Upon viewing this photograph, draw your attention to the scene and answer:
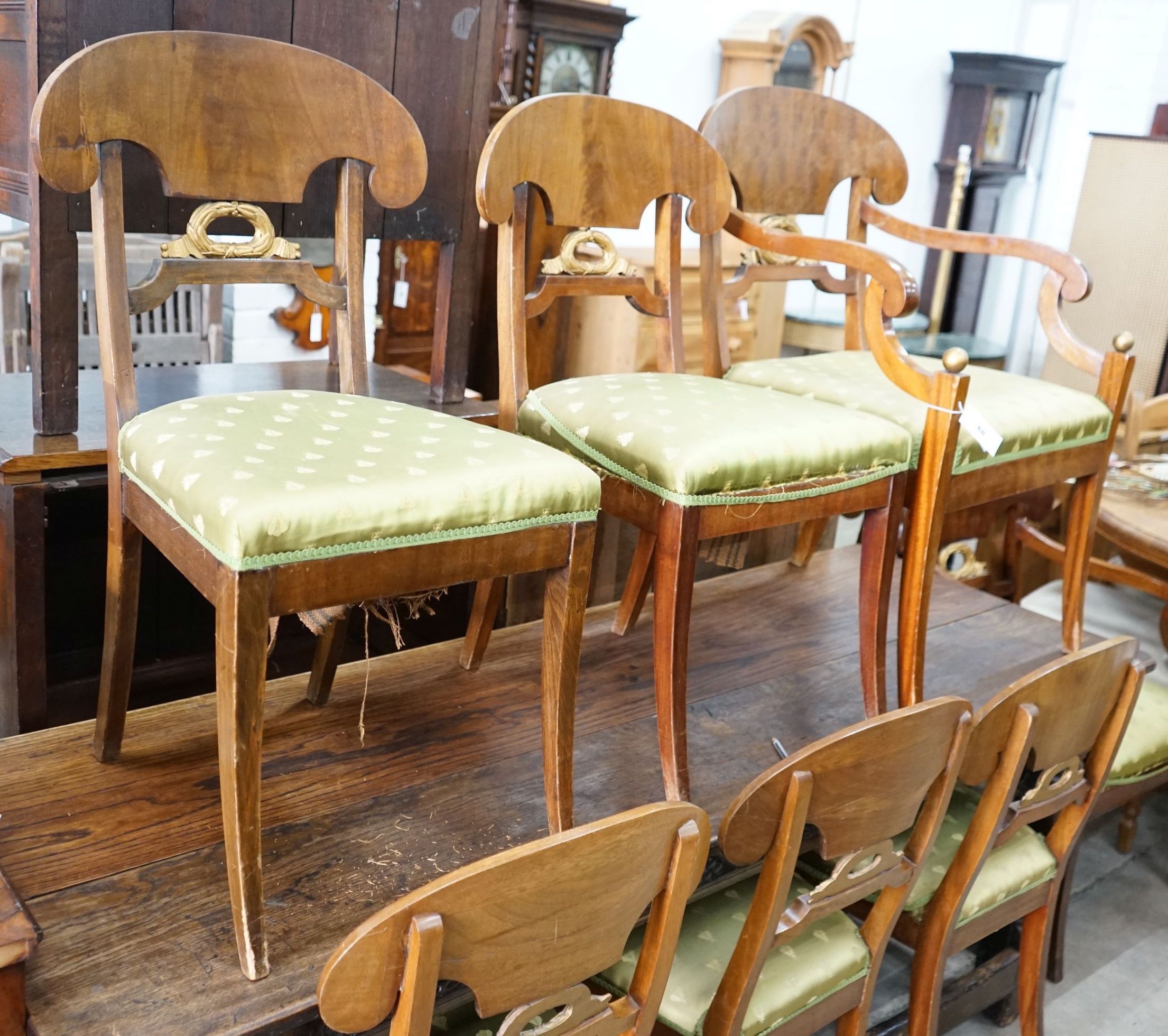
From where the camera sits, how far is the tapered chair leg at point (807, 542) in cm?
226

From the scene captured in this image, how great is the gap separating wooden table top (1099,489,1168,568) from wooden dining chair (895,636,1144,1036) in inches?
22.1

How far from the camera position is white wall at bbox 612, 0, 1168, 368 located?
3984 mm

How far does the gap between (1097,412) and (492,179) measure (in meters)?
1.03

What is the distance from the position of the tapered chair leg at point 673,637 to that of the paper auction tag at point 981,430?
0.41 m

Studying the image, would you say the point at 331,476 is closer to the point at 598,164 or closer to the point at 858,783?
the point at 858,783

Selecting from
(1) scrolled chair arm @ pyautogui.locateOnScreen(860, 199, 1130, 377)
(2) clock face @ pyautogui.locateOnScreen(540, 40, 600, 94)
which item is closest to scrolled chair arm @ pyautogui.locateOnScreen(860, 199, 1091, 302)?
(1) scrolled chair arm @ pyautogui.locateOnScreen(860, 199, 1130, 377)

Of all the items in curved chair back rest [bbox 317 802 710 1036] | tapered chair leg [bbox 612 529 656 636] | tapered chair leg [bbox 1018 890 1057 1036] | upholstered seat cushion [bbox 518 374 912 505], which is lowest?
tapered chair leg [bbox 1018 890 1057 1036]

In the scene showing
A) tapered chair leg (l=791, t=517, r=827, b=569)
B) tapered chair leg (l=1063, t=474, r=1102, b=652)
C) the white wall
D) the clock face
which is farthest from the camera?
the white wall

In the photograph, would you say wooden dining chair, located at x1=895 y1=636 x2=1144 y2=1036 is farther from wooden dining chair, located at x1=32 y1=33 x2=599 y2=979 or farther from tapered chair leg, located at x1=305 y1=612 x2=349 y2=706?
tapered chair leg, located at x1=305 y1=612 x2=349 y2=706

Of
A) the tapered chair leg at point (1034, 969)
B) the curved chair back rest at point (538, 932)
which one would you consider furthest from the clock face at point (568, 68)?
the curved chair back rest at point (538, 932)

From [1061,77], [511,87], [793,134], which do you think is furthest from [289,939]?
[1061,77]

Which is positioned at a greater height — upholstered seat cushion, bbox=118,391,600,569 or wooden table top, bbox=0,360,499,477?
upholstered seat cushion, bbox=118,391,600,569

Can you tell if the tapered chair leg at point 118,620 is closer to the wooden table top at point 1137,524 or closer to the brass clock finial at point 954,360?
the brass clock finial at point 954,360

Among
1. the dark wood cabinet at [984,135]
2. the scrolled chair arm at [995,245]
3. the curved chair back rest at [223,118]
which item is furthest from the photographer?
the dark wood cabinet at [984,135]
